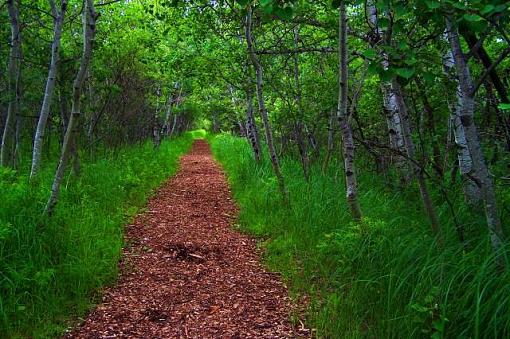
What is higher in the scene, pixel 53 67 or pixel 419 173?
pixel 53 67

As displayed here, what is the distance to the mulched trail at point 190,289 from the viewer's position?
3.59m

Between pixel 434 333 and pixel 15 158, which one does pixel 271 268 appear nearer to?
pixel 434 333

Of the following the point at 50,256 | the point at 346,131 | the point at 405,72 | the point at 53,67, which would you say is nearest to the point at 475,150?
the point at 405,72

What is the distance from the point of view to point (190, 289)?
14.4 ft

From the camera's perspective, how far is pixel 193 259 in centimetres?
526

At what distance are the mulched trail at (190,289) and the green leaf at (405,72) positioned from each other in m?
2.33

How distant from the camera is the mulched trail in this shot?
3.59 meters

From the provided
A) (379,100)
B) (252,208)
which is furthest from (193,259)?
(379,100)

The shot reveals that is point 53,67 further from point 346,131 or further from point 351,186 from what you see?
point 351,186

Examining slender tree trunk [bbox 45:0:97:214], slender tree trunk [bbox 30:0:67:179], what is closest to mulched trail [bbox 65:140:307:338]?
slender tree trunk [bbox 45:0:97:214]

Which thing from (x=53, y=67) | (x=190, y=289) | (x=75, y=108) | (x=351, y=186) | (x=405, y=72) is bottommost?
(x=190, y=289)

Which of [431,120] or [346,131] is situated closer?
[346,131]

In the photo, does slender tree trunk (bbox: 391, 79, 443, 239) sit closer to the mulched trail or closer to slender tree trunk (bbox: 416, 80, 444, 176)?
slender tree trunk (bbox: 416, 80, 444, 176)

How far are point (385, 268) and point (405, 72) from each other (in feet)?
6.93
